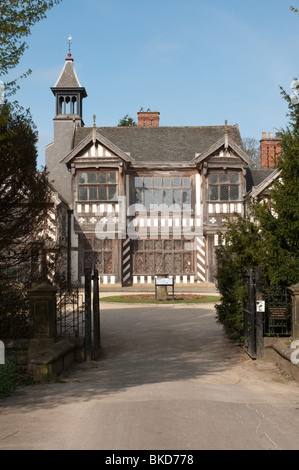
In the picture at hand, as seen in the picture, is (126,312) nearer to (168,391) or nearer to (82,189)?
(168,391)

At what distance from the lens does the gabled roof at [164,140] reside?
3064 cm

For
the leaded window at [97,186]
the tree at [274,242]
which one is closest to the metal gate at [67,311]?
the tree at [274,242]

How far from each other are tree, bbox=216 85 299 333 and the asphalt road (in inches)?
47.6

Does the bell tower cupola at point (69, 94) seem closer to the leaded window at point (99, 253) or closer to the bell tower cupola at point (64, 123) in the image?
the bell tower cupola at point (64, 123)

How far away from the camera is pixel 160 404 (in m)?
6.59

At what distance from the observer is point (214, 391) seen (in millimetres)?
7660

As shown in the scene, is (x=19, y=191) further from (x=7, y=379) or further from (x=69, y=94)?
(x=69, y=94)

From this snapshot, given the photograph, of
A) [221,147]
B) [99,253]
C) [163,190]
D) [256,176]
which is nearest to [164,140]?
[163,190]

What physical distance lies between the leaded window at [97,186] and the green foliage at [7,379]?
20.6 metres

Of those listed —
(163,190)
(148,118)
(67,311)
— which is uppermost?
(148,118)

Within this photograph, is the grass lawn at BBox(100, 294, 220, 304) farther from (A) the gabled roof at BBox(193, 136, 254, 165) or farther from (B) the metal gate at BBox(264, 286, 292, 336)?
(B) the metal gate at BBox(264, 286, 292, 336)

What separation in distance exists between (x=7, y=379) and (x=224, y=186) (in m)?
22.7

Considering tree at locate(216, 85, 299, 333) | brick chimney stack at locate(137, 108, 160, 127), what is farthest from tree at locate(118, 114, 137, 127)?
tree at locate(216, 85, 299, 333)

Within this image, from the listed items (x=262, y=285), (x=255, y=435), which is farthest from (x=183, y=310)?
(x=255, y=435)
